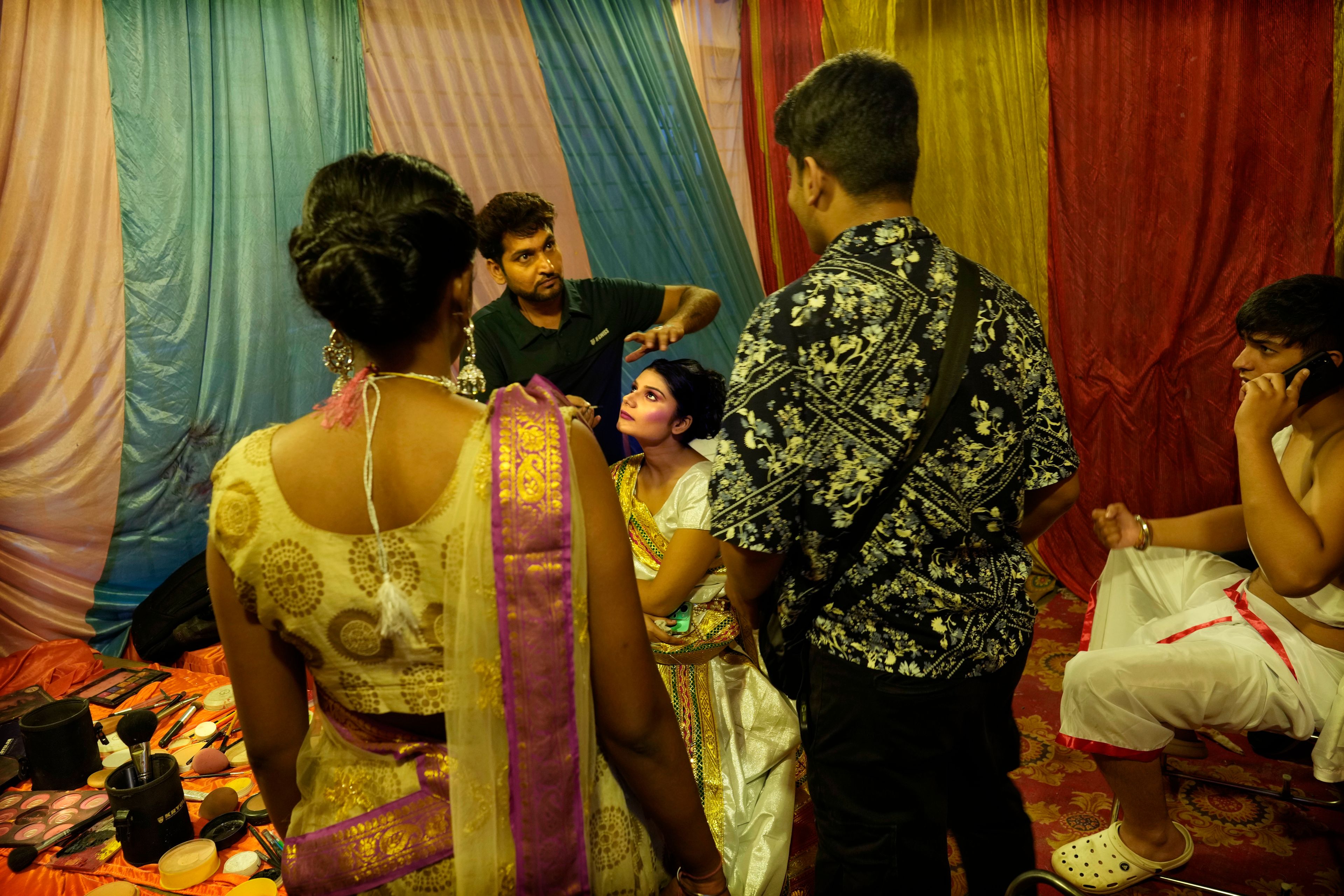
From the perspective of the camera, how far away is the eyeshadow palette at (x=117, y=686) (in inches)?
127

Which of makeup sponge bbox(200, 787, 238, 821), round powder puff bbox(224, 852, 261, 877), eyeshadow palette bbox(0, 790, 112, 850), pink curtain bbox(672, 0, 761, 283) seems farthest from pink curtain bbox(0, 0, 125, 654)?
pink curtain bbox(672, 0, 761, 283)

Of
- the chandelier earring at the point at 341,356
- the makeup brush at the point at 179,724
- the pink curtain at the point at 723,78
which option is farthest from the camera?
the pink curtain at the point at 723,78

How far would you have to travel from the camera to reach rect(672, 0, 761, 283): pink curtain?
183 inches

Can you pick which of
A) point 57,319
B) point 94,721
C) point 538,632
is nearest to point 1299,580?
point 538,632

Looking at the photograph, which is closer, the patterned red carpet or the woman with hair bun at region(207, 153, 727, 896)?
the woman with hair bun at region(207, 153, 727, 896)

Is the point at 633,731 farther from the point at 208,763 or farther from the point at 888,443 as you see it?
the point at 208,763

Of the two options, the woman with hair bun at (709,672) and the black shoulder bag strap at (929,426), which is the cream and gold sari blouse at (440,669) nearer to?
the black shoulder bag strap at (929,426)

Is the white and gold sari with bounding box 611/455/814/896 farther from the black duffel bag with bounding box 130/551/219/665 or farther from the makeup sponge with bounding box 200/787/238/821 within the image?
the black duffel bag with bounding box 130/551/219/665

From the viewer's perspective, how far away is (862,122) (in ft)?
4.58

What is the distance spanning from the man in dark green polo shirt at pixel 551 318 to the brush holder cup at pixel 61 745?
5.05ft

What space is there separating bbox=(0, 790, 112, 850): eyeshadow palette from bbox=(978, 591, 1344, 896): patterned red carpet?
2.32 m

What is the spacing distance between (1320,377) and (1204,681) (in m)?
0.72

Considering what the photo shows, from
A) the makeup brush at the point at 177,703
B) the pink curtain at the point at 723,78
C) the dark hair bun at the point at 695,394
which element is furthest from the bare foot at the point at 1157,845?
the pink curtain at the point at 723,78

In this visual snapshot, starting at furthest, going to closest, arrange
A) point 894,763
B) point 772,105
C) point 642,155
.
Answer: point 772,105 < point 642,155 < point 894,763
